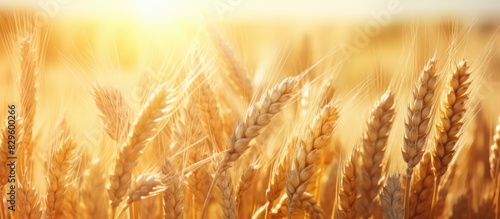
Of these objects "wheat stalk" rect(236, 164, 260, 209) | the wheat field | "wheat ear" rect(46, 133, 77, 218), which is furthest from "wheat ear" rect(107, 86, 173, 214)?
"wheat stalk" rect(236, 164, 260, 209)

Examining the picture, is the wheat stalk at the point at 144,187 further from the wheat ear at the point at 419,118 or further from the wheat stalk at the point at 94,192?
the wheat ear at the point at 419,118

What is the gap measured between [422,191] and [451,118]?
0.19m

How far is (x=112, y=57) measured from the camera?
52.5 inches

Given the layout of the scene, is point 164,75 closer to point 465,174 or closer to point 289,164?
point 289,164

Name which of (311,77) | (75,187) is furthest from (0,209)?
(311,77)

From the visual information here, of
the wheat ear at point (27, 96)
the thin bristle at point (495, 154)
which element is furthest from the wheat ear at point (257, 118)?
the thin bristle at point (495, 154)

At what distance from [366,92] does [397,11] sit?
0.21m

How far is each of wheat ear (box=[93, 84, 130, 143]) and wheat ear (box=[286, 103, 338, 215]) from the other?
0.36 m

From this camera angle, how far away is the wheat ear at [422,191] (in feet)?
4.31

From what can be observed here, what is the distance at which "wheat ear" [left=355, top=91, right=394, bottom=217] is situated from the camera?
1213mm

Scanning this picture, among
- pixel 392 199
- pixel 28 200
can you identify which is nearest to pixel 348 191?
pixel 392 199

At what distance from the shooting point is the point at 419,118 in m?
1.21

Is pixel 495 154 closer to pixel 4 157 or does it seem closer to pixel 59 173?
pixel 59 173

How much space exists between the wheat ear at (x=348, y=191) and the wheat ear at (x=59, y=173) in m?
0.58
